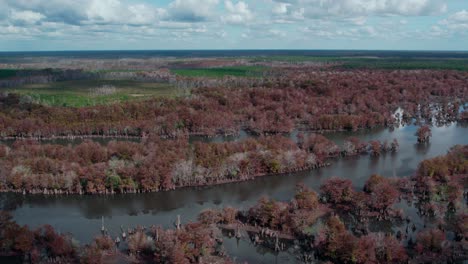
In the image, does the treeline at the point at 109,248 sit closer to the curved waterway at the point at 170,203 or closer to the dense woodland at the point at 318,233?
the dense woodland at the point at 318,233

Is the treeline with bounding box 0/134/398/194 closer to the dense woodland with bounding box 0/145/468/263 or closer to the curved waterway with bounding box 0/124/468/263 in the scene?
the curved waterway with bounding box 0/124/468/263

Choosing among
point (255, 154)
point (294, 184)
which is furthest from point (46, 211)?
point (294, 184)

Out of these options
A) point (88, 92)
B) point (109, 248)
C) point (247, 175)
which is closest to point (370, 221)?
point (247, 175)

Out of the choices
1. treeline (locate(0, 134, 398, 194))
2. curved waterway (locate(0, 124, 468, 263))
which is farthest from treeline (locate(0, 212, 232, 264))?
treeline (locate(0, 134, 398, 194))

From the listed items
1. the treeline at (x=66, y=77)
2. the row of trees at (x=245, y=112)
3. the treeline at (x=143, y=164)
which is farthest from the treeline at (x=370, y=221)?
the treeline at (x=66, y=77)

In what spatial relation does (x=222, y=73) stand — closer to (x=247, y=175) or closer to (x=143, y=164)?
(x=247, y=175)
